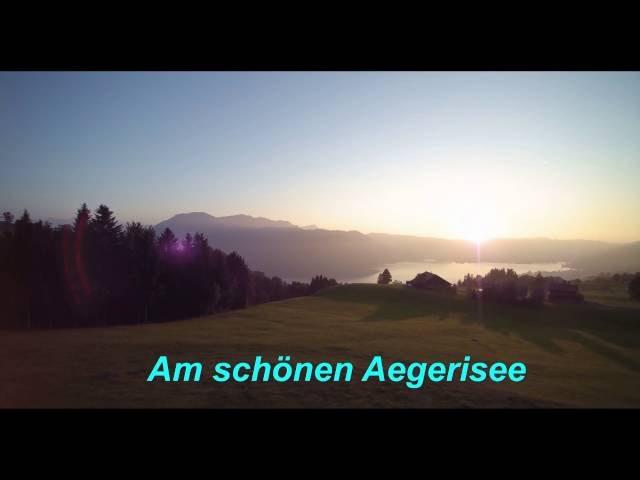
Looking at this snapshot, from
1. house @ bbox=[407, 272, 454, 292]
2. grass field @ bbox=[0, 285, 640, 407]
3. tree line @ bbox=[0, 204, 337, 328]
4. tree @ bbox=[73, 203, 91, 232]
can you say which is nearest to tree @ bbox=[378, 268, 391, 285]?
house @ bbox=[407, 272, 454, 292]

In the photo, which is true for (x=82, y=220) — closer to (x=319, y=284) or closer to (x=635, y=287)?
(x=319, y=284)

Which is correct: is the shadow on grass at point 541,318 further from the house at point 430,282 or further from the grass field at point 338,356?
the house at point 430,282

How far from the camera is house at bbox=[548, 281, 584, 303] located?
23.7 m

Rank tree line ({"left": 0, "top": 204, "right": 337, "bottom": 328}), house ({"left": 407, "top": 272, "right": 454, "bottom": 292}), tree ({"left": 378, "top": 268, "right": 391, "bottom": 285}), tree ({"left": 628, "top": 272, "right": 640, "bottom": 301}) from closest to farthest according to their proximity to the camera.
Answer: tree line ({"left": 0, "top": 204, "right": 337, "bottom": 328})
tree ({"left": 628, "top": 272, "right": 640, "bottom": 301})
house ({"left": 407, "top": 272, "right": 454, "bottom": 292})
tree ({"left": 378, "top": 268, "right": 391, "bottom": 285})

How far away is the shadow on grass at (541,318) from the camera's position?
1605cm

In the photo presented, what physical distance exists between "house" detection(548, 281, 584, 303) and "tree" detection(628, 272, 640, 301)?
2799 mm

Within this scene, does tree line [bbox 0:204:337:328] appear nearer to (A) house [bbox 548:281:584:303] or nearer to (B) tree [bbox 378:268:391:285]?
(B) tree [bbox 378:268:391:285]
